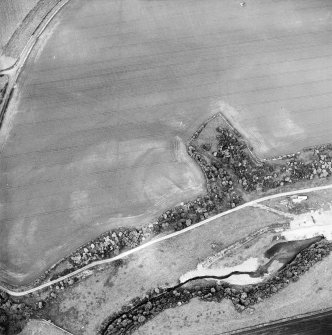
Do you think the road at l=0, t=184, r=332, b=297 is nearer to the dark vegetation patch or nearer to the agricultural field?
the agricultural field

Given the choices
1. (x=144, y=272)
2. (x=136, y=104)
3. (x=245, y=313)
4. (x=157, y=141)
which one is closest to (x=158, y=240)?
(x=144, y=272)

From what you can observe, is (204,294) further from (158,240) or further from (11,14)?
(11,14)

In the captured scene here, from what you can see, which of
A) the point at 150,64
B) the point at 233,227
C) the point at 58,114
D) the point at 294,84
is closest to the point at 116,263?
the point at 233,227

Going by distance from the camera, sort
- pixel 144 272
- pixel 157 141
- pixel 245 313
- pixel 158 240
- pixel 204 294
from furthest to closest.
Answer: pixel 157 141 → pixel 158 240 → pixel 144 272 → pixel 204 294 → pixel 245 313

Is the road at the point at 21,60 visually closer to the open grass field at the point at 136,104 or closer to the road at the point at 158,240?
the open grass field at the point at 136,104

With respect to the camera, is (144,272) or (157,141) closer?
(144,272)

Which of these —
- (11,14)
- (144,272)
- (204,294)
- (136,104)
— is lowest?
(204,294)

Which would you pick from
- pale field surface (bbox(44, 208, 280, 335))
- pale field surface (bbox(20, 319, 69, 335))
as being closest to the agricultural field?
pale field surface (bbox(44, 208, 280, 335))
